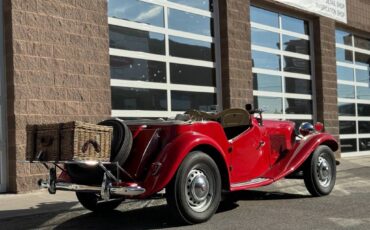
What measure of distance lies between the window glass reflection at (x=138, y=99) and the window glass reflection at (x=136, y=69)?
0.24m

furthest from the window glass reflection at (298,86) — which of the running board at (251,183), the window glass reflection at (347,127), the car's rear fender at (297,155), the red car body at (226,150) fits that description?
the running board at (251,183)

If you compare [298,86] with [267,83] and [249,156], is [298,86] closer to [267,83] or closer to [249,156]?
[267,83]

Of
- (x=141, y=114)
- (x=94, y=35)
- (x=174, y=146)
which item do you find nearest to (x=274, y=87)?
(x=141, y=114)

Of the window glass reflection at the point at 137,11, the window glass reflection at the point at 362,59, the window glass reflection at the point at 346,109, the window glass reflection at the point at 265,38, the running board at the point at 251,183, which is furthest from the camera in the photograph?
the window glass reflection at the point at 362,59

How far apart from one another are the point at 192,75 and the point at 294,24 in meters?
4.71

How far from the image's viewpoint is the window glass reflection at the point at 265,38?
13734 millimetres

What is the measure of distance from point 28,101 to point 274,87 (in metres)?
7.32

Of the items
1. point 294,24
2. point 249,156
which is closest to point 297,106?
point 294,24

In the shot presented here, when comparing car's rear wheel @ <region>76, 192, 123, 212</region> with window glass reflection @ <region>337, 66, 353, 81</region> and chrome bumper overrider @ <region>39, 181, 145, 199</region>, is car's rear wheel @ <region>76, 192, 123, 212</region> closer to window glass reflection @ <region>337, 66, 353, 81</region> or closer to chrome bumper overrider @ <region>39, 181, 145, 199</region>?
chrome bumper overrider @ <region>39, 181, 145, 199</region>

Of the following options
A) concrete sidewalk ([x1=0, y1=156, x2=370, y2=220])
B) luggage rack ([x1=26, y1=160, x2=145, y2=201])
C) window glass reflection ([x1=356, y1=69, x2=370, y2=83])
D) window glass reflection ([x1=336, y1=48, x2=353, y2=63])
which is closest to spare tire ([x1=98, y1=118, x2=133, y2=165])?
luggage rack ([x1=26, y1=160, x2=145, y2=201])

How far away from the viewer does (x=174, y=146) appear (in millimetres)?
5992

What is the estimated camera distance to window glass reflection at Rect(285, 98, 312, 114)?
14.6m

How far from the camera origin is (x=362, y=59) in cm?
1792

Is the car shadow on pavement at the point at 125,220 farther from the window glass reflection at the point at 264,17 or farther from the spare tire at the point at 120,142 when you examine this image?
the window glass reflection at the point at 264,17
